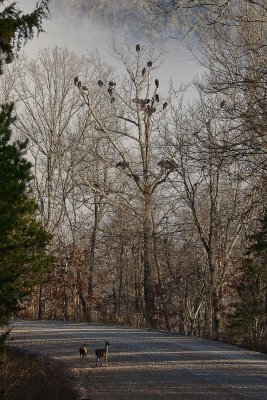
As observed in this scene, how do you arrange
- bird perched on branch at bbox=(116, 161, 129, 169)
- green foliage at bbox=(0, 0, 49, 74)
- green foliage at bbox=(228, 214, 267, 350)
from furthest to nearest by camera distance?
bird perched on branch at bbox=(116, 161, 129, 169) → green foliage at bbox=(228, 214, 267, 350) → green foliage at bbox=(0, 0, 49, 74)

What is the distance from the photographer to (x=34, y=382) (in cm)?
941

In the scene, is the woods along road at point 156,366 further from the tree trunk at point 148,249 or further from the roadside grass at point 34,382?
the tree trunk at point 148,249

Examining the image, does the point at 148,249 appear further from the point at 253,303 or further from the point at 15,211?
the point at 15,211

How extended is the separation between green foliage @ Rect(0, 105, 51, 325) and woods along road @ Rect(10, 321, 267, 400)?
4.61 feet

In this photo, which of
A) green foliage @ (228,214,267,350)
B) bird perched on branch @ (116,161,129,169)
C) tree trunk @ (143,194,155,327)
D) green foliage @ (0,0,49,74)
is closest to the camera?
green foliage @ (0,0,49,74)

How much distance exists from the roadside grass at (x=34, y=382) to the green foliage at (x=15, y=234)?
1.10 metres

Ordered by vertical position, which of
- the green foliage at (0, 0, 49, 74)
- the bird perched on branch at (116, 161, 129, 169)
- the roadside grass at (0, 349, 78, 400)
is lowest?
the roadside grass at (0, 349, 78, 400)

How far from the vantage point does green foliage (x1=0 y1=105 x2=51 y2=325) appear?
10734mm


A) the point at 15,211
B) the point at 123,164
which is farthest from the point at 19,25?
the point at 123,164

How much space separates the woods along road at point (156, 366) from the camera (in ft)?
30.3

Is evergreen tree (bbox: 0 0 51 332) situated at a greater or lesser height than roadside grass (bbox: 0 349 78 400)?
greater

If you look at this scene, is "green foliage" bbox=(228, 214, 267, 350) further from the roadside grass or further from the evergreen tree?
the roadside grass

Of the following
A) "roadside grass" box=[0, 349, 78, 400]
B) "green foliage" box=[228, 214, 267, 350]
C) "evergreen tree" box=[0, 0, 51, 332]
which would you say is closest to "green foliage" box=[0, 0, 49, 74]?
"evergreen tree" box=[0, 0, 51, 332]

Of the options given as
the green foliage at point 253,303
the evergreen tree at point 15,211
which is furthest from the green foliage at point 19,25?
the green foliage at point 253,303
